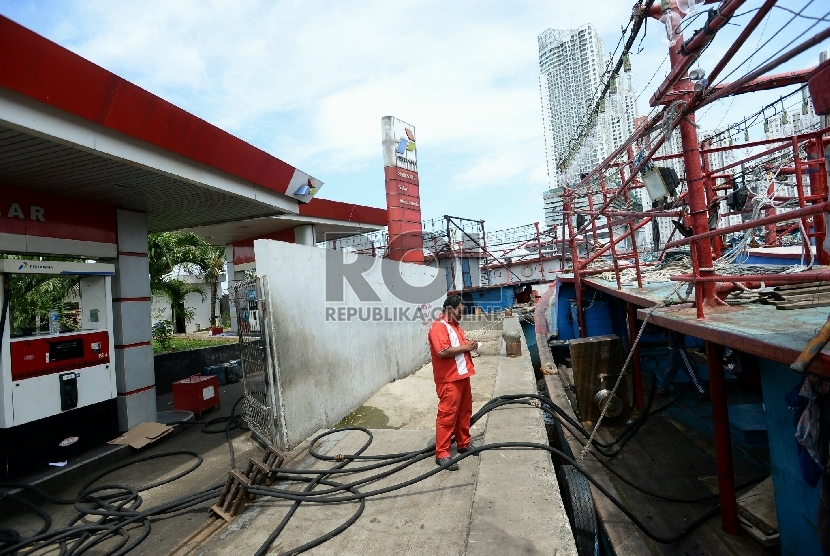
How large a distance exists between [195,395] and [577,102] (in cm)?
1537

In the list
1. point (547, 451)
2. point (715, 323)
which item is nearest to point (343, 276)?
point (547, 451)

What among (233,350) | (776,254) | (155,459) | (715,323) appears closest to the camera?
(715,323)

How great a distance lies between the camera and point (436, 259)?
1941cm

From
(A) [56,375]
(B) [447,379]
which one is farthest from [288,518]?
(A) [56,375]

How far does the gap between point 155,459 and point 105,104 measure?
4.23 m

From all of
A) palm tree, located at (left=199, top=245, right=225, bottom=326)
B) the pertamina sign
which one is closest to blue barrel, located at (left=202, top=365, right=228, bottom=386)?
the pertamina sign

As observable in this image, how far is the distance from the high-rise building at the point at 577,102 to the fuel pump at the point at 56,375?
8173 millimetres

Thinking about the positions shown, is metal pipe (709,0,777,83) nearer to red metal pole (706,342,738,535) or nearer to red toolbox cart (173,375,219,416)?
red metal pole (706,342,738,535)

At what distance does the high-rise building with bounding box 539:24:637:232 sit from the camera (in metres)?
9.61

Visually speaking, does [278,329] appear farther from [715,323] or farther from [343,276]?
[715,323]

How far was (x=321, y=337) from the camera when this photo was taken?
18.6ft

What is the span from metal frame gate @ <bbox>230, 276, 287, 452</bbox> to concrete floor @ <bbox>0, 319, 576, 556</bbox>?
1.14 ft

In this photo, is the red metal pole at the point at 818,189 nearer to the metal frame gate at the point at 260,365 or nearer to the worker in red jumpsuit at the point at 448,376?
the worker in red jumpsuit at the point at 448,376

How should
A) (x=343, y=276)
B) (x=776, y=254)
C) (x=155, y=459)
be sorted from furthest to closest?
(x=343, y=276)
(x=776, y=254)
(x=155, y=459)
